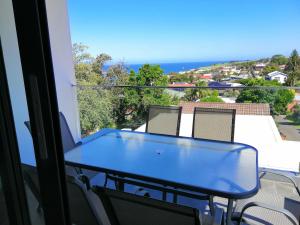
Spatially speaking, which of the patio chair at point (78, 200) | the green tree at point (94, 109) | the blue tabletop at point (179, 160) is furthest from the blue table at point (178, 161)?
the green tree at point (94, 109)

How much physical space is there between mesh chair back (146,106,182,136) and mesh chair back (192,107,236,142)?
8.2 inches

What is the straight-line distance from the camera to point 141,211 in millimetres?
1196

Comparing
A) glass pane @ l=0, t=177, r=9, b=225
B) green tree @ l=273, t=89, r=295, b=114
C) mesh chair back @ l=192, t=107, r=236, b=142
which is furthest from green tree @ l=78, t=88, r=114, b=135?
glass pane @ l=0, t=177, r=9, b=225

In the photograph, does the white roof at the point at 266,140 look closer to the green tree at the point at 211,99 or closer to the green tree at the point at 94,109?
the green tree at the point at 211,99

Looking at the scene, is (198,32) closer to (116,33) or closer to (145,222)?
(116,33)

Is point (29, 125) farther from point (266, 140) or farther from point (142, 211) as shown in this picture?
point (266, 140)

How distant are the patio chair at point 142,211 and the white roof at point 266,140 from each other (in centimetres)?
238

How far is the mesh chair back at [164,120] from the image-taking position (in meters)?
2.86

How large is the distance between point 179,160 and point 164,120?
0.90 m

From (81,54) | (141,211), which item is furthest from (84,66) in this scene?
(141,211)

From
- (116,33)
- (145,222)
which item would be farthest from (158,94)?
(116,33)

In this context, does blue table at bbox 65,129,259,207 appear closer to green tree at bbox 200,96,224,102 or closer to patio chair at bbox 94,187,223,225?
patio chair at bbox 94,187,223,225

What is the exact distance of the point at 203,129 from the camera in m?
2.77

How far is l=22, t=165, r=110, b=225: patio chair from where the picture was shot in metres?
1.27
